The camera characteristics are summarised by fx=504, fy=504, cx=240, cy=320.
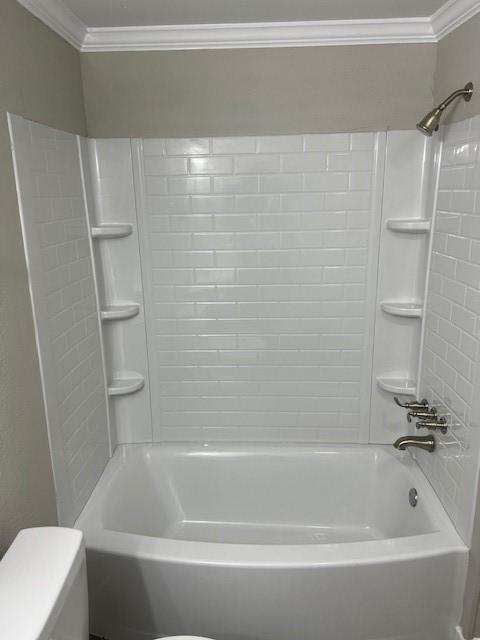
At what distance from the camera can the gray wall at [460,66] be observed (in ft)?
5.01

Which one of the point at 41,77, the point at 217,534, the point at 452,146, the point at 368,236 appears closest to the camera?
the point at 41,77

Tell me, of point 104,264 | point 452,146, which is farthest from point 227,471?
point 452,146

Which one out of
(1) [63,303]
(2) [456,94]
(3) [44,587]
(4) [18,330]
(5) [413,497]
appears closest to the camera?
(3) [44,587]

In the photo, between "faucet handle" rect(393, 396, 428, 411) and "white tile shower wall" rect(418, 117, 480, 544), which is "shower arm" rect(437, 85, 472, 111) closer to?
"white tile shower wall" rect(418, 117, 480, 544)

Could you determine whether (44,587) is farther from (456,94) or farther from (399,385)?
(456,94)

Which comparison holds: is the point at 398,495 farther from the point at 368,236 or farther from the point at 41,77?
the point at 41,77

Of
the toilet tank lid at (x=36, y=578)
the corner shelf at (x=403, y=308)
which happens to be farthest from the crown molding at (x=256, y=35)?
the toilet tank lid at (x=36, y=578)

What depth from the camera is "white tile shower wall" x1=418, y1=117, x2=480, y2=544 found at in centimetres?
153

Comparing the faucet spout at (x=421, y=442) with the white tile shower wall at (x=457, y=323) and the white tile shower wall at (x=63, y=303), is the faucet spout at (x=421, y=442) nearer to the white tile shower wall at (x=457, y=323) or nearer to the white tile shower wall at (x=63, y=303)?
the white tile shower wall at (x=457, y=323)

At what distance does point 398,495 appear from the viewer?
81.2 inches

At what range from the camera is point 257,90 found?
1.91 m

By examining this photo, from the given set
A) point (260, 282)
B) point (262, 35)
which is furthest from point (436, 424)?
point (262, 35)

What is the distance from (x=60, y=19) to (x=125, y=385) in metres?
1.36

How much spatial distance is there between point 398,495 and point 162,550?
39.4 inches
